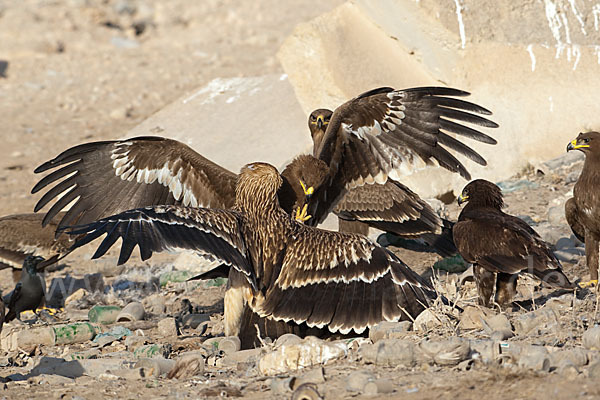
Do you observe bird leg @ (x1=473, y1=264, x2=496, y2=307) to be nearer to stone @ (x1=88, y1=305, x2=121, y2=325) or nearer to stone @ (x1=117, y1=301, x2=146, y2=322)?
stone @ (x1=117, y1=301, x2=146, y2=322)

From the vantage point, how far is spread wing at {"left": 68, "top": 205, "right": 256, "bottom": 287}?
449 centimetres

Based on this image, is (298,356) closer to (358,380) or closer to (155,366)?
(358,380)

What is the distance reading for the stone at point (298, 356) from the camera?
4.09 m

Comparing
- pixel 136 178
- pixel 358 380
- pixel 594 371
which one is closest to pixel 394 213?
pixel 136 178

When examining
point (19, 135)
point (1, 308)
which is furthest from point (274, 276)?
point (19, 135)

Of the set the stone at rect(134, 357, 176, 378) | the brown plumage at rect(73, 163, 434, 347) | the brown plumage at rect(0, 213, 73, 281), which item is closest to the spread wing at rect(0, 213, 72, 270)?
the brown plumage at rect(0, 213, 73, 281)

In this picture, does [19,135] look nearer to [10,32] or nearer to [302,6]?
[10,32]

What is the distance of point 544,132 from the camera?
898 centimetres

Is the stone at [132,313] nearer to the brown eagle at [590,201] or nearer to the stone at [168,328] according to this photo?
the stone at [168,328]

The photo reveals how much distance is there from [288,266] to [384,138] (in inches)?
70.1

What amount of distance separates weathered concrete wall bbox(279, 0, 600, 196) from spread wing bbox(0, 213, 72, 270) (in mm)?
3709

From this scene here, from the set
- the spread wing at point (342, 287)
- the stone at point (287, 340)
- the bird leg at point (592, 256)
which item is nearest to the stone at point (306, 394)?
the stone at point (287, 340)

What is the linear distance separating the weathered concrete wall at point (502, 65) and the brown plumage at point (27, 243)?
3.71m

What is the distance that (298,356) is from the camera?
411 cm
